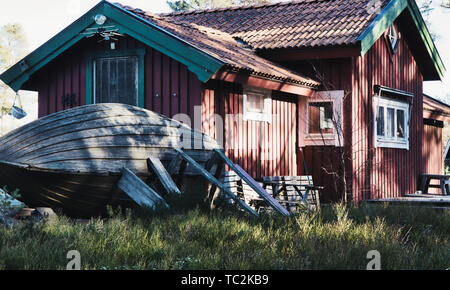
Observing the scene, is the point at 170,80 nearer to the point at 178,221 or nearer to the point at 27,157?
the point at 27,157

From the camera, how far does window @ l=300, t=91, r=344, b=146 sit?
13.3 metres

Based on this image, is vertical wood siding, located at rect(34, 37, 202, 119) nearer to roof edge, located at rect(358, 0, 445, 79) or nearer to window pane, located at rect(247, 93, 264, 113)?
window pane, located at rect(247, 93, 264, 113)

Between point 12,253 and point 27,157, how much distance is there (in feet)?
9.60

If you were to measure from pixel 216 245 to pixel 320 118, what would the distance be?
8.02 meters

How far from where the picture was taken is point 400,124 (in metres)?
16.0

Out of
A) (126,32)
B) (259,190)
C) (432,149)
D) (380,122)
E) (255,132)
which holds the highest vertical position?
(126,32)

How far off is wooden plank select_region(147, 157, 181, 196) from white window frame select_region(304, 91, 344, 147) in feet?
16.9

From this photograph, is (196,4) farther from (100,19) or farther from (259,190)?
(259,190)

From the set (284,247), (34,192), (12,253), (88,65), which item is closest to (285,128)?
(88,65)

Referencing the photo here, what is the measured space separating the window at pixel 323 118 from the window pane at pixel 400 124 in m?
3.04

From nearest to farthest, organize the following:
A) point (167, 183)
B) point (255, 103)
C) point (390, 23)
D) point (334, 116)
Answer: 1. point (167, 183)
2. point (255, 103)
3. point (334, 116)
4. point (390, 23)

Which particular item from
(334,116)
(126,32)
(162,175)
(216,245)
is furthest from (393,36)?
(216,245)

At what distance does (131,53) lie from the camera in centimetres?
1195

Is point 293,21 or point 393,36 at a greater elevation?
point 293,21
